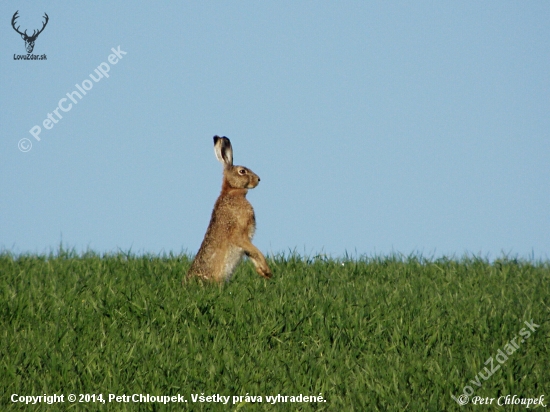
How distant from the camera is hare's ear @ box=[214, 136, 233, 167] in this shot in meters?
9.08

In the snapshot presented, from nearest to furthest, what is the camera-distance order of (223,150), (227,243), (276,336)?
(276,336) < (227,243) < (223,150)

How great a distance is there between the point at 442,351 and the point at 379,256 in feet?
10.8

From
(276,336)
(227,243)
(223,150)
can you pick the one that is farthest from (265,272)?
(223,150)

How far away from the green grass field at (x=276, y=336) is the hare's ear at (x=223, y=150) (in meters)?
1.54

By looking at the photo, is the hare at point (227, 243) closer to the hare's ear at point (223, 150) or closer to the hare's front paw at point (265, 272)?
the hare's front paw at point (265, 272)

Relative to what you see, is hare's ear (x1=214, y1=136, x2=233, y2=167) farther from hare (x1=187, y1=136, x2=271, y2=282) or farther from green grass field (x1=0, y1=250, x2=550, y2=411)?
green grass field (x1=0, y1=250, x2=550, y2=411)

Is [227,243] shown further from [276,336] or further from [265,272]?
[276,336]

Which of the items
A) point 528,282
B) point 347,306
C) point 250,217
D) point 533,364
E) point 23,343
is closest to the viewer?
point 533,364

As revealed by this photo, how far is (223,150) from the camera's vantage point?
9.10 m

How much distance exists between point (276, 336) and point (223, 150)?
2.65m

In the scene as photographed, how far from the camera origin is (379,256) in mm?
10508

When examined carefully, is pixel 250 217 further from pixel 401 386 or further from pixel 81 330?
pixel 401 386

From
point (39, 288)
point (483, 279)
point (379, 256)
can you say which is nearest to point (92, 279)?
point (39, 288)

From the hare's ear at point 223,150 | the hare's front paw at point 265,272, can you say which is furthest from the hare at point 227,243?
the hare's ear at point 223,150
